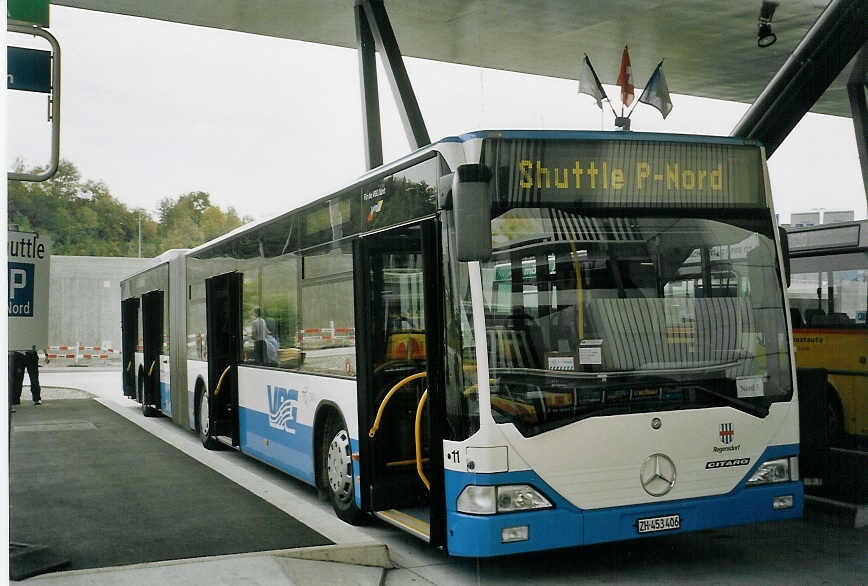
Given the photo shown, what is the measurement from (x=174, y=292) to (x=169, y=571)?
10.0 m

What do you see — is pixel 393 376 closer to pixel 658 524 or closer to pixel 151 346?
pixel 658 524

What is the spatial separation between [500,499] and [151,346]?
1321 centimetres

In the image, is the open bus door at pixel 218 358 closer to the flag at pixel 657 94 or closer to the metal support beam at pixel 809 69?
the flag at pixel 657 94

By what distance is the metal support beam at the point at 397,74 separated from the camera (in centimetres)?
1518

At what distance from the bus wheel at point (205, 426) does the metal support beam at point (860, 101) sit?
42.0ft

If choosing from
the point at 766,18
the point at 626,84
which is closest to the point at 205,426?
the point at 626,84

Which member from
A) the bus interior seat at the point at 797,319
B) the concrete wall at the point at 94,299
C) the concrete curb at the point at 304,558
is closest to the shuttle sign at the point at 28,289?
the concrete curb at the point at 304,558

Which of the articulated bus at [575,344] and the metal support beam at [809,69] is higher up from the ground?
the metal support beam at [809,69]

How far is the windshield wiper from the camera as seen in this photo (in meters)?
6.51

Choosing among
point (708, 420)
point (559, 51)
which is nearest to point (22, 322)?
point (708, 420)

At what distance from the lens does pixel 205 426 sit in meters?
13.7

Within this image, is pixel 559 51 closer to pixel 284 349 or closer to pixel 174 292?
pixel 174 292

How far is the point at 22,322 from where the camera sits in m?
6.58

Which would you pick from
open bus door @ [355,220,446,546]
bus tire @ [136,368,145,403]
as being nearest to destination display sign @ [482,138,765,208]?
open bus door @ [355,220,446,546]
